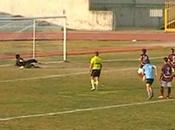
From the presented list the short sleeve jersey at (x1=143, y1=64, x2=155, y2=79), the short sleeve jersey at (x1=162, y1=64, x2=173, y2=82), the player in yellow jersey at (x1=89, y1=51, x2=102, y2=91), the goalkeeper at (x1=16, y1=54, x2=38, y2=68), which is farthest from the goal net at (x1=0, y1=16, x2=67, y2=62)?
the short sleeve jersey at (x1=162, y1=64, x2=173, y2=82)

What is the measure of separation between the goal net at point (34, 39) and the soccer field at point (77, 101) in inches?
170

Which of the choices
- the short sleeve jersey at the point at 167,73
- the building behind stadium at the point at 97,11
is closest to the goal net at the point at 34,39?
the building behind stadium at the point at 97,11

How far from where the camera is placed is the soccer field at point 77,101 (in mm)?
20062

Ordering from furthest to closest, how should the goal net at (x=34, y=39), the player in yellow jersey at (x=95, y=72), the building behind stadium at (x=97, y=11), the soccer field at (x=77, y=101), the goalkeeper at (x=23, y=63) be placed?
the building behind stadium at (x=97, y=11), the goal net at (x=34, y=39), the goalkeeper at (x=23, y=63), the player in yellow jersey at (x=95, y=72), the soccer field at (x=77, y=101)

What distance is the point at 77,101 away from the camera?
24766mm

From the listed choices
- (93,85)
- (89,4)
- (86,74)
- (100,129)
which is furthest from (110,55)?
(100,129)

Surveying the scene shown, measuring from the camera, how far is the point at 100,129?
1905 cm

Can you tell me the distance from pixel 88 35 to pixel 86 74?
2500 cm

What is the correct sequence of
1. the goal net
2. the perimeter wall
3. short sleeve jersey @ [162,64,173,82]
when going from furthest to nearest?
the perimeter wall
the goal net
short sleeve jersey @ [162,64,173,82]

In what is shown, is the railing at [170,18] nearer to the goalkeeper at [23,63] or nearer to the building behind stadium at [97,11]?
the building behind stadium at [97,11]

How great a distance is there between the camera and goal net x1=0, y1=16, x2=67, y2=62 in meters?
44.5

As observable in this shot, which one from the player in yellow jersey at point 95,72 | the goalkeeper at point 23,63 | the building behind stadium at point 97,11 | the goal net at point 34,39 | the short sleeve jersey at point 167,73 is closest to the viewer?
the short sleeve jersey at point 167,73

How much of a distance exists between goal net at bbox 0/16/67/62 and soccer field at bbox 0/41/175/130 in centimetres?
431

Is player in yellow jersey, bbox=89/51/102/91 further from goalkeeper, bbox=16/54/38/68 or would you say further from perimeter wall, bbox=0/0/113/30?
perimeter wall, bbox=0/0/113/30
